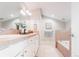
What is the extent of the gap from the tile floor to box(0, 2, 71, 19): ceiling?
15.4 inches

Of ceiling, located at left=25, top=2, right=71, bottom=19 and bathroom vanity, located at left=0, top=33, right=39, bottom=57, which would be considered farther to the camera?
ceiling, located at left=25, top=2, right=71, bottom=19

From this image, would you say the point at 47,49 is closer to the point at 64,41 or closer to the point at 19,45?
the point at 64,41

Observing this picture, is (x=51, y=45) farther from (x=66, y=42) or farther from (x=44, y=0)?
(x=44, y=0)

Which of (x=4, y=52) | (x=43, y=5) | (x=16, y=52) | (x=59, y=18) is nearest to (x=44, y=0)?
(x=43, y=5)

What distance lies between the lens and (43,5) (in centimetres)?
167

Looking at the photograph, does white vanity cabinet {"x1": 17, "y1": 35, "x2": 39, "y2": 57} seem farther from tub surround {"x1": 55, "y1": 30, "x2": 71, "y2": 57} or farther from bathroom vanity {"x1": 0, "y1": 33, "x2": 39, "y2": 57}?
tub surround {"x1": 55, "y1": 30, "x2": 71, "y2": 57}

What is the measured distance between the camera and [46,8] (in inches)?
66.9

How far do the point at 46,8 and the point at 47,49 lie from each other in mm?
573

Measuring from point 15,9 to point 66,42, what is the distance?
33.1 inches

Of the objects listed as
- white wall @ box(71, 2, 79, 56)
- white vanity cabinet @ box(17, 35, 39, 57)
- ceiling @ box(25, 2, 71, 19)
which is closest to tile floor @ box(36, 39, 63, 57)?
white vanity cabinet @ box(17, 35, 39, 57)

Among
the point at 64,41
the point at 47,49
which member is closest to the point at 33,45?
the point at 47,49

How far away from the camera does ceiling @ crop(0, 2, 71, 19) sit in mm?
1654

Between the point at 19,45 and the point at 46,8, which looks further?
the point at 46,8

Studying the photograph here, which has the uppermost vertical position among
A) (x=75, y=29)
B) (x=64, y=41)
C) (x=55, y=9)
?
(x=55, y=9)
